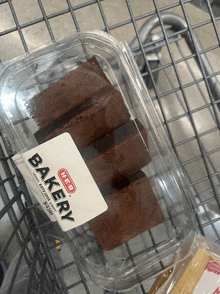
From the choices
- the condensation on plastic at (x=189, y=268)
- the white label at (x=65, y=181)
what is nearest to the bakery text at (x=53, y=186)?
the white label at (x=65, y=181)

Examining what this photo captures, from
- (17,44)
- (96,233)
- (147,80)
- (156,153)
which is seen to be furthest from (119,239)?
(17,44)

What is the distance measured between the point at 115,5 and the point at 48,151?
0.69 metres

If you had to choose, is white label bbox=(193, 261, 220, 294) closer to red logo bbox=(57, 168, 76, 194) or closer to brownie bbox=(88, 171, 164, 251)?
brownie bbox=(88, 171, 164, 251)

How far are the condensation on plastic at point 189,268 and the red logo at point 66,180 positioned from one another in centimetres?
22

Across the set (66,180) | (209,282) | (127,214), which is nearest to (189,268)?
(209,282)

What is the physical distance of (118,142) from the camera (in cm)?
39

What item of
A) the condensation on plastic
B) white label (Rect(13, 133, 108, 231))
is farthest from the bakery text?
the condensation on plastic

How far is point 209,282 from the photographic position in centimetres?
42

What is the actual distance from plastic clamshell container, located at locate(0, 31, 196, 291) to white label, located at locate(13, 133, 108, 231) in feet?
0.18

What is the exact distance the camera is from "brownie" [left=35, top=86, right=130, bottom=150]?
1.25 feet

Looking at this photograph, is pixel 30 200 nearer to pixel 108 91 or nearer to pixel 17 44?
pixel 108 91

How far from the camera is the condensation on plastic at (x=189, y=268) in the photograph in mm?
420

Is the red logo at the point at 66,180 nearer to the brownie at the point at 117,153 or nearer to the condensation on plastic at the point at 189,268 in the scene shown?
the brownie at the point at 117,153

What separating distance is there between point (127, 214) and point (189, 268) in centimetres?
14
